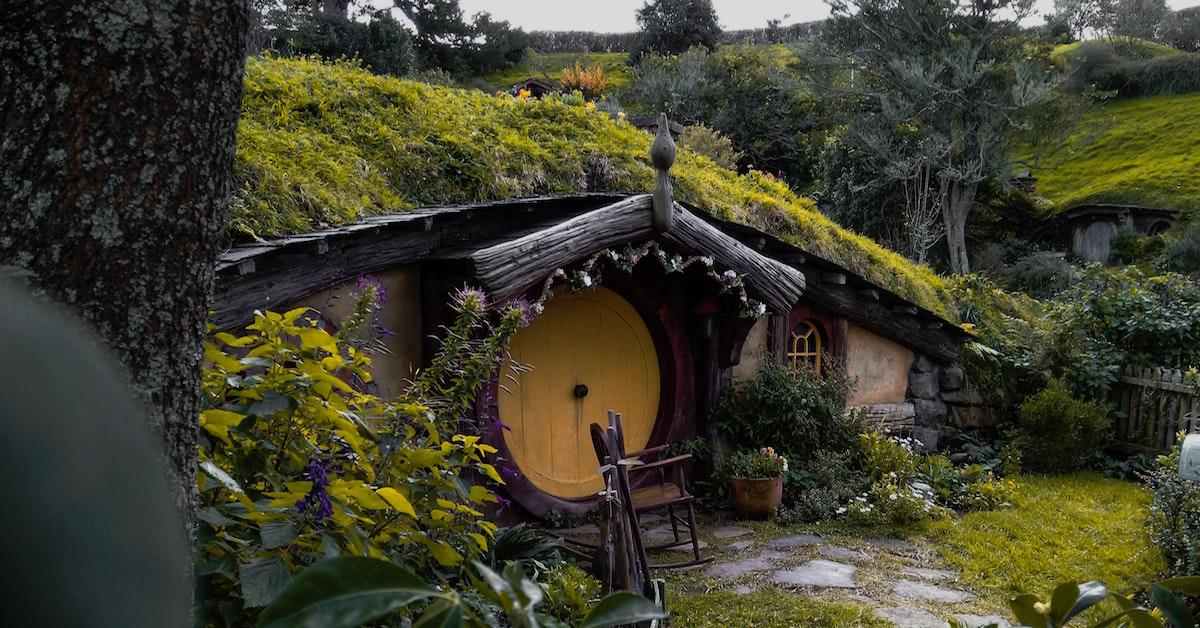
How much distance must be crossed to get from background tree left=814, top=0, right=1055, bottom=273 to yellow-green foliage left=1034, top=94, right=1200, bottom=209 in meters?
3.79

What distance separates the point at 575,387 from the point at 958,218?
19.3 m

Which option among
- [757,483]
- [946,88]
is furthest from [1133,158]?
[757,483]

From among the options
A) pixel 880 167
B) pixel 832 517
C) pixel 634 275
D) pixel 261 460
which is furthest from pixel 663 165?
pixel 880 167

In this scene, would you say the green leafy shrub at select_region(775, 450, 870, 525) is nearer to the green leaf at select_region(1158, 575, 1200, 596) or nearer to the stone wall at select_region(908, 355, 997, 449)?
the stone wall at select_region(908, 355, 997, 449)

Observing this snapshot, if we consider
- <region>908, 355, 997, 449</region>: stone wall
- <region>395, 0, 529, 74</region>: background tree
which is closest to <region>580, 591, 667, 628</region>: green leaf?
<region>908, 355, 997, 449</region>: stone wall

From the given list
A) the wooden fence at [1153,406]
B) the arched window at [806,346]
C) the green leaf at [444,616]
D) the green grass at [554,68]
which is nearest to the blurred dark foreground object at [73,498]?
the green leaf at [444,616]

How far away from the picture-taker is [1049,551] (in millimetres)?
6715

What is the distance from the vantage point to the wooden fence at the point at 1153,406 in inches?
367

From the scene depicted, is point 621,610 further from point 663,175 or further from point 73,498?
point 663,175

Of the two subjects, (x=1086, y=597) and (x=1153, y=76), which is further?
(x=1153, y=76)

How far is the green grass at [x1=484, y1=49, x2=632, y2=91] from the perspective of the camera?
33.8 m

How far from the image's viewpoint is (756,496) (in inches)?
295

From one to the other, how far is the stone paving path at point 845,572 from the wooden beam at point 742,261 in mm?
1908

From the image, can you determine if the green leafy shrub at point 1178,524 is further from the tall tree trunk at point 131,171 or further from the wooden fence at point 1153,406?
the tall tree trunk at point 131,171
